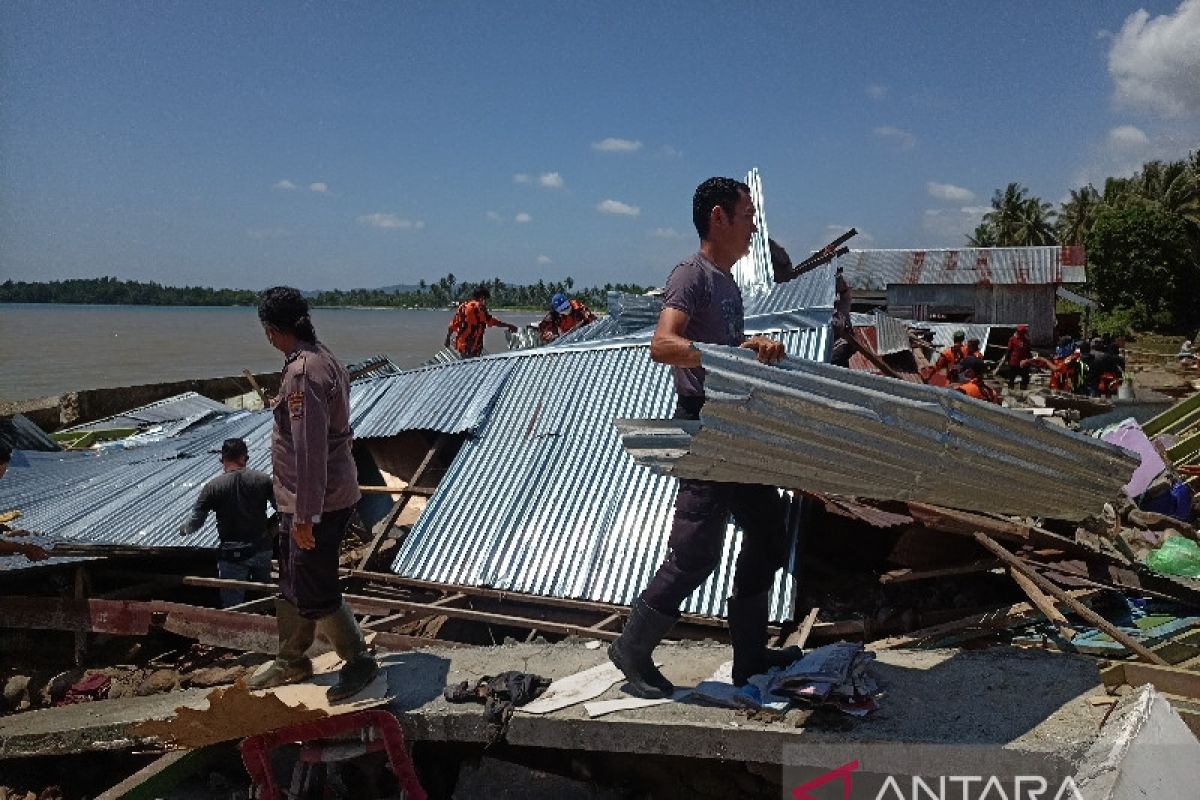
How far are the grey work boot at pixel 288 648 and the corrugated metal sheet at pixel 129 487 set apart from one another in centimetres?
243

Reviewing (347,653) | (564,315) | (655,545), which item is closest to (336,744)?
(347,653)

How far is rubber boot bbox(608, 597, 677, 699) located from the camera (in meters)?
3.10

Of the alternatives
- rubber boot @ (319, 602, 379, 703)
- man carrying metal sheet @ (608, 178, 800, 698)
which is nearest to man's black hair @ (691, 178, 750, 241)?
man carrying metal sheet @ (608, 178, 800, 698)

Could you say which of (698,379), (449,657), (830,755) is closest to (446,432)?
(449,657)

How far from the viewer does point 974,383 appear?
23.0ft

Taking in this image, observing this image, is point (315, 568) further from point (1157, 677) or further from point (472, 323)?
point (472, 323)

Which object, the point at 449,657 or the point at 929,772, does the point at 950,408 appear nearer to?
the point at 929,772

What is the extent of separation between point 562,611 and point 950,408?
2.81 meters

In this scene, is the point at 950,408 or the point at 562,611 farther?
the point at 562,611

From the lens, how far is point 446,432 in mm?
6246

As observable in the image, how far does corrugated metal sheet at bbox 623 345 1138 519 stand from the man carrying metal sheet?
25 cm

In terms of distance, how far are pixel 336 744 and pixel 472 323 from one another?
8106mm

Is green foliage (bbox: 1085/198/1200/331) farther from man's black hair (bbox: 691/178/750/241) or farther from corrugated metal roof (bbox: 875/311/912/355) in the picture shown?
man's black hair (bbox: 691/178/750/241)

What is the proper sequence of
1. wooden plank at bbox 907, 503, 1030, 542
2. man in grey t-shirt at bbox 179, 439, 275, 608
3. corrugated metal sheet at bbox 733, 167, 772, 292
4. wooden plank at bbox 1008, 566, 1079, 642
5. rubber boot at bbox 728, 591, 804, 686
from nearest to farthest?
rubber boot at bbox 728, 591, 804, 686
wooden plank at bbox 1008, 566, 1079, 642
wooden plank at bbox 907, 503, 1030, 542
man in grey t-shirt at bbox 179, 439, 275, 608
corrugated metal sheet at bbox 733, 167, 772, 292
